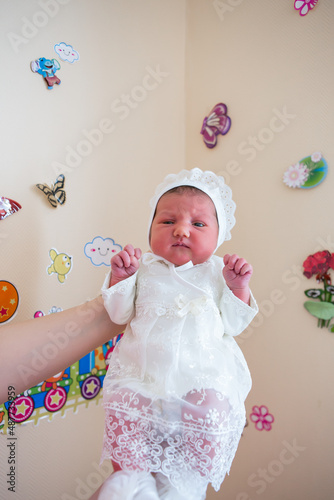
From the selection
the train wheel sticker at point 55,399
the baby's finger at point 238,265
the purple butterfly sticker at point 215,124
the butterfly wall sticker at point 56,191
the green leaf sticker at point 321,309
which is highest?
the purple butterfly sticker at point 215,124

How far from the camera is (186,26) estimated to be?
1.84 m

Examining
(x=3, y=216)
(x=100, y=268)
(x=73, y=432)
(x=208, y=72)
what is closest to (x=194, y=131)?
(x=208, y=72)

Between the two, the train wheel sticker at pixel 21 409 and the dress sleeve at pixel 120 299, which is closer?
the dress sleeve at pixel 120 299

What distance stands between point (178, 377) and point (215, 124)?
133cm

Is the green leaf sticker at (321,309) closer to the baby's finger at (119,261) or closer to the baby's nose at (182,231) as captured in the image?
the baby's nose at (182,231)

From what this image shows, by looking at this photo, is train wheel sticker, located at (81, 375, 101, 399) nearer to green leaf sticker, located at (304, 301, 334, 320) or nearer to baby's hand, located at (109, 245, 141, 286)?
baby's hand, located at (109, 245, 141, 286)

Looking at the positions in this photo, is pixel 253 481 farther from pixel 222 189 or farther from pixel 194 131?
pixel 194 131

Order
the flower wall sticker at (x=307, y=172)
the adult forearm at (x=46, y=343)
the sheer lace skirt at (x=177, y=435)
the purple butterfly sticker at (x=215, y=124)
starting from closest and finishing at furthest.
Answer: the sheer lace skirt at (x=177, y=435) → the adult forearm at (x=46, y=343) → the flower wall sticker at (x=307, y=172) → the purple butterfly sticker at (x=215, y=124)

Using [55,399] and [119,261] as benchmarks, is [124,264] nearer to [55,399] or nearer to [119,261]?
[119,261]

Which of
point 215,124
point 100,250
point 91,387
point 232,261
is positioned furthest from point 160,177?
point 91,387

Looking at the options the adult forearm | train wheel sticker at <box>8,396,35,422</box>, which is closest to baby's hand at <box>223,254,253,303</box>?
the adult forearm

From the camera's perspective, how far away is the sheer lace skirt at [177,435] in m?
0.72

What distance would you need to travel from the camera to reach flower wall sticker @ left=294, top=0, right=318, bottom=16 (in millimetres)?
1333

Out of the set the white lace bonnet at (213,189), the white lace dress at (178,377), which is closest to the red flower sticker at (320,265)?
the white lace bonnet at (213,189)
